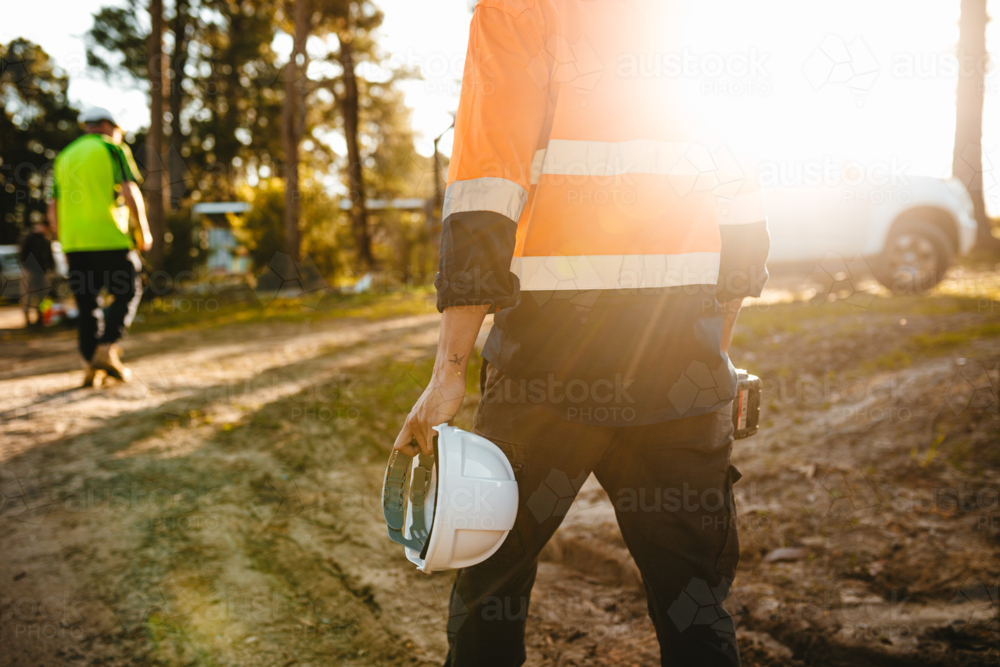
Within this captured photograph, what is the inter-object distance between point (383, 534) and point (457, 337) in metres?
2.12

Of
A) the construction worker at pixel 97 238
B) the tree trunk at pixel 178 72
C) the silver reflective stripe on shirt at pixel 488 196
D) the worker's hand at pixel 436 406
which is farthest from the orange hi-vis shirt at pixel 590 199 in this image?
the tree trunk at pixel 178 72

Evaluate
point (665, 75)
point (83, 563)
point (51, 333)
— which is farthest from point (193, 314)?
point (665, 75)

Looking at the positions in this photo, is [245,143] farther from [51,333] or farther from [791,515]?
[791,515]

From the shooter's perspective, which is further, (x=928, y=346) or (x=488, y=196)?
(x=928, y=346)

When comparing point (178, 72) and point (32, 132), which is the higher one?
point (178, 72)

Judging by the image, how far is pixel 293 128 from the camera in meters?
13.8

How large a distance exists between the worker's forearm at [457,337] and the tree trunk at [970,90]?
11.4 meters

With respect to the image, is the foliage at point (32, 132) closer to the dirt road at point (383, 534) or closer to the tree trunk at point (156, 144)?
the tree trunk at point (156, 144)

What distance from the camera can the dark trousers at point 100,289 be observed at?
16.3ft

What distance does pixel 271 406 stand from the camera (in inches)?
187

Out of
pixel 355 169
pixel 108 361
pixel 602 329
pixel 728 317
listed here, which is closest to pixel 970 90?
pixel 728 317

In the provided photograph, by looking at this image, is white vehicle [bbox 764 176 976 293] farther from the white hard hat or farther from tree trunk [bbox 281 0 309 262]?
tree trunk [bbox 281 0 309 262]

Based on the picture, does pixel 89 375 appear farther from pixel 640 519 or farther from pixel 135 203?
pixel 640 519

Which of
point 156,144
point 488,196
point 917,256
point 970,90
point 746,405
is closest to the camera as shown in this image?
point 488,196
